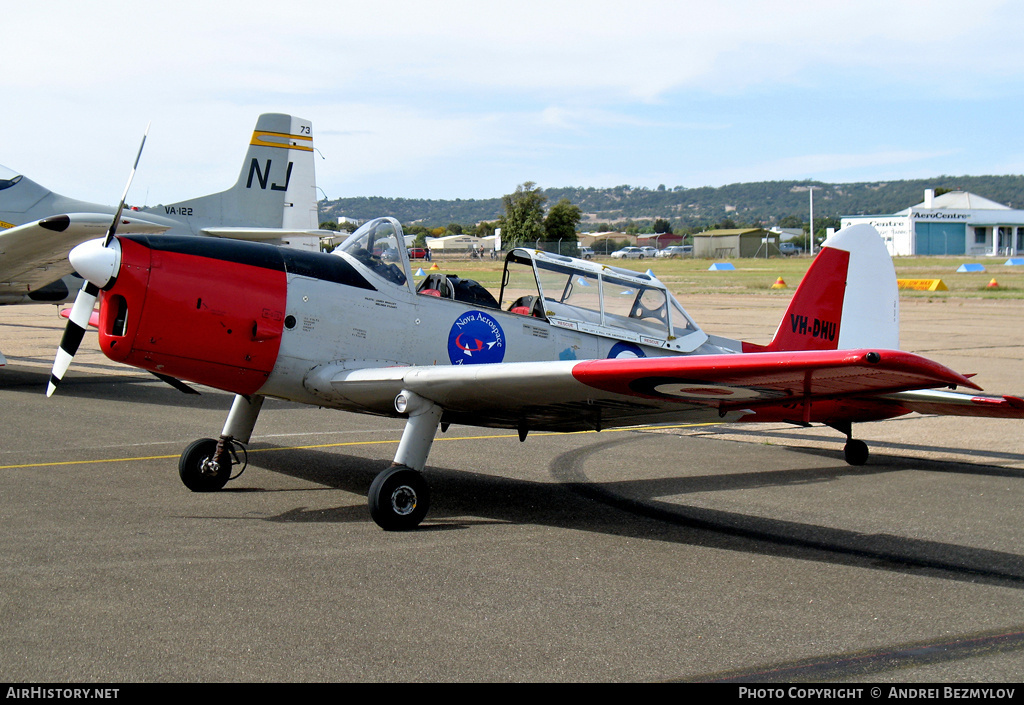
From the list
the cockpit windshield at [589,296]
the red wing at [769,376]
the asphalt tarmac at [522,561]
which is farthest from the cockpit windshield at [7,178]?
the red wing at [769,376]

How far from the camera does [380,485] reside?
5.64 metres

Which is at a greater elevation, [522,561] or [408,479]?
[408,479]

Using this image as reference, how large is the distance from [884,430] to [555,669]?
7521mm

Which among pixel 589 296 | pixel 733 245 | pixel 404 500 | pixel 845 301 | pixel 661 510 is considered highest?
pixel 733 245

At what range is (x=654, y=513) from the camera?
6289mm

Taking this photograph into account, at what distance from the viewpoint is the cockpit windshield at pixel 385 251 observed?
6.59 m

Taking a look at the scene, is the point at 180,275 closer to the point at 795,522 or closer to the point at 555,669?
the point at 555,669

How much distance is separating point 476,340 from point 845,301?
3.79 m

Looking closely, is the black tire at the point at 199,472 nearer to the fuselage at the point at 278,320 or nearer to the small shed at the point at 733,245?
the fuselage at the point at 278,320

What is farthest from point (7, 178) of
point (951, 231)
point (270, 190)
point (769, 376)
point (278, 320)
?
point (951, 231)

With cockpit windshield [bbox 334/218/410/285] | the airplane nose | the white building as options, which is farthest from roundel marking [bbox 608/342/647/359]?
the white building

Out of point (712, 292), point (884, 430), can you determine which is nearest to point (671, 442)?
point (884, 430)

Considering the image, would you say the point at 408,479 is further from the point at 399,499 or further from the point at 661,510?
the point at 661,510

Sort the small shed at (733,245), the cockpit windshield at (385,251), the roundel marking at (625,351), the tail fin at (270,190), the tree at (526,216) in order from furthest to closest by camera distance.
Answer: the small shed at (733,245) < the tree at (526,216) < the tail fin at (270,190) < the roundel marking at (625,351) < the cockpit windshield at (385,251)
